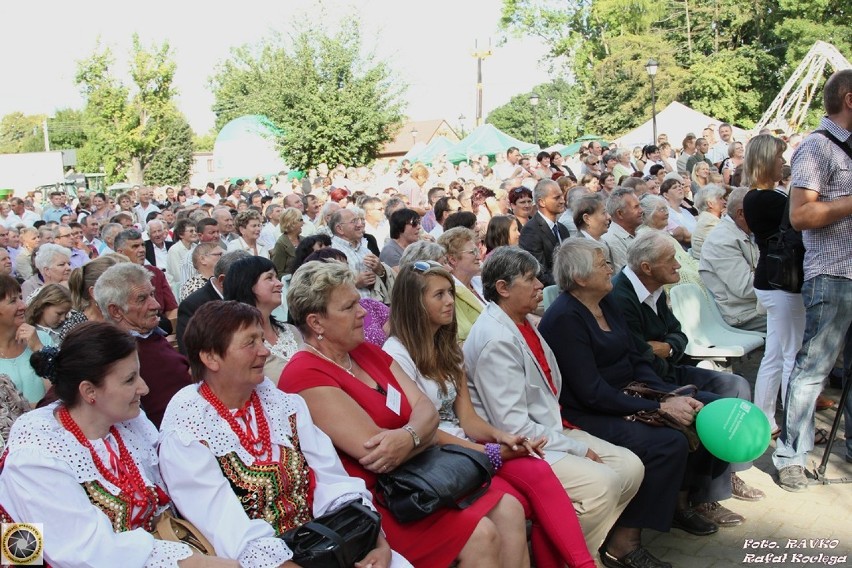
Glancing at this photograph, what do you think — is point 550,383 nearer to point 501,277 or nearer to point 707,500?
point 501,277

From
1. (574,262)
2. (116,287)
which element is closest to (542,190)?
(574,262)

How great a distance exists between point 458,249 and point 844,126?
234 cm

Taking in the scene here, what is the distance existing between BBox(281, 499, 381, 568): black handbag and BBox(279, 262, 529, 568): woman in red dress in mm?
337

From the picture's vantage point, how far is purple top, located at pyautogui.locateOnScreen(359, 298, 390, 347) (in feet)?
15.4

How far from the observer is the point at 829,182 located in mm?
4352

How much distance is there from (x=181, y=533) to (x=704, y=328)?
4408 millimetres

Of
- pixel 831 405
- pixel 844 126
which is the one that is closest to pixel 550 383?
pixel 844 126

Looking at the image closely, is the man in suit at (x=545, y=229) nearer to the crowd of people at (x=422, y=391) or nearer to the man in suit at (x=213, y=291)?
the crowd of people at (x=422, y=391)

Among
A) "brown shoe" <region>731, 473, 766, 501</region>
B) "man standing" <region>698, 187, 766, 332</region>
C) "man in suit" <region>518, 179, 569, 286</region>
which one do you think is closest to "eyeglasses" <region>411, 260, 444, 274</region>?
"brown shoe" <region>731, 473, 766, 501</region>

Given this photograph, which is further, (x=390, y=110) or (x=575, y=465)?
(x=390, y=110)

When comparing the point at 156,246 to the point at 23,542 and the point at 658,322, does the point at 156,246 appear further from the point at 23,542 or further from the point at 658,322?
the point at 23,542

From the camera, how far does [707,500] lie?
430 cm

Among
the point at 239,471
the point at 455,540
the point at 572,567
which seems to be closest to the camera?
the point at 239,471

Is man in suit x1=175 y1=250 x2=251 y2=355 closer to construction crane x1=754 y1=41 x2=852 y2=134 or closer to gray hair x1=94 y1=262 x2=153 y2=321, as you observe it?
gray hair x1=94 y1=262 x2=153 y2=321
